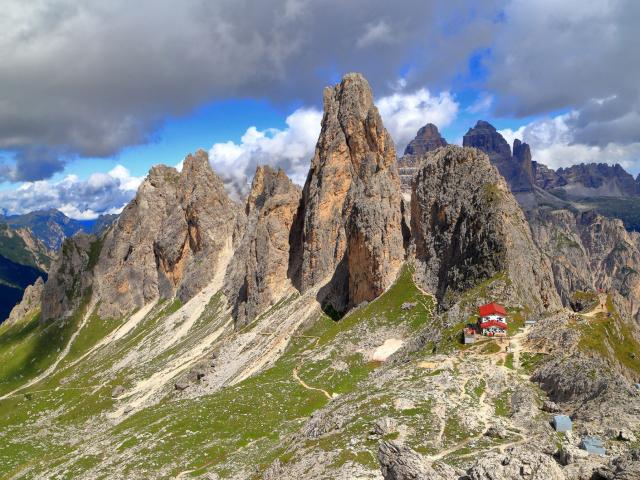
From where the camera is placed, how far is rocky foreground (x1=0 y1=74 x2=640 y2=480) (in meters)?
42.9

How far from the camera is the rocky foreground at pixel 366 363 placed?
4288cm

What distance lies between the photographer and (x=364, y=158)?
155 m

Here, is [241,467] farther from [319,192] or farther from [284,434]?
[319,192]

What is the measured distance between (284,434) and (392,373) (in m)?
16.7

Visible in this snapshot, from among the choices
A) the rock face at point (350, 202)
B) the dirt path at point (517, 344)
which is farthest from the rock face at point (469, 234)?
the dirt path at point (517, 344)

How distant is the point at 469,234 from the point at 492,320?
33236 mm

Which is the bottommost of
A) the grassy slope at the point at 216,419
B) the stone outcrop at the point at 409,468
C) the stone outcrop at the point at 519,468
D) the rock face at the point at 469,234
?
the grassy slope at the point at 216,419

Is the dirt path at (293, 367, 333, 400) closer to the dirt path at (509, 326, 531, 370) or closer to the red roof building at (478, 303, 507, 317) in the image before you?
the red roof building at (478, 303, 507, 317)

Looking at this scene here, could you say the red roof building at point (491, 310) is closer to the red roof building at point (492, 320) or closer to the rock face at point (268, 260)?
the red roof building at point (492, 320)

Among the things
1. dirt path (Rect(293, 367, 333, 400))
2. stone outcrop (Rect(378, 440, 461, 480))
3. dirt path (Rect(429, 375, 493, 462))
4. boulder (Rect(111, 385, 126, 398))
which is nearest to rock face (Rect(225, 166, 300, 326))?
boulder (Rect(111, 385, 126, 398))

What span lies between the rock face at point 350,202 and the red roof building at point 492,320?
47.7 metres

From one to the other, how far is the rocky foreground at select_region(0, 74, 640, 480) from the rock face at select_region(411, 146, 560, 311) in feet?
1.42

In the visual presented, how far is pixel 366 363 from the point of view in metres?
92.0

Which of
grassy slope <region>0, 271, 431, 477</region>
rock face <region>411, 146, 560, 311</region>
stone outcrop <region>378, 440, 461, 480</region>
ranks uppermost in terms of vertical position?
rock face <region>411, 146, 560, 311</region>
